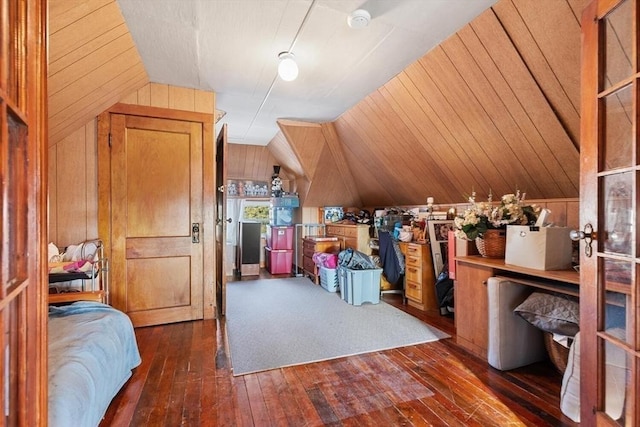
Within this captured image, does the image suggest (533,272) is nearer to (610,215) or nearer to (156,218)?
(610,215)

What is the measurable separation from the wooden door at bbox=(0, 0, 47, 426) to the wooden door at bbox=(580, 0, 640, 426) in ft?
6.05

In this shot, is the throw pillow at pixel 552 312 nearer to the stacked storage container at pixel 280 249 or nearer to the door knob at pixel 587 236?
the door knob at pixel 587 236

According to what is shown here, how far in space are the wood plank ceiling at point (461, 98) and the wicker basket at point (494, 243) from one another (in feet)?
2.45

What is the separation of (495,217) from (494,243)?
0.74ft

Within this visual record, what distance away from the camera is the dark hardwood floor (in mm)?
1676

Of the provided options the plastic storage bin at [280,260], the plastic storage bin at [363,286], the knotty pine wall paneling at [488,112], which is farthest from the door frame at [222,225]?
the plastic storage bin at [280,260]

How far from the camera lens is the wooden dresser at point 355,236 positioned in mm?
4680

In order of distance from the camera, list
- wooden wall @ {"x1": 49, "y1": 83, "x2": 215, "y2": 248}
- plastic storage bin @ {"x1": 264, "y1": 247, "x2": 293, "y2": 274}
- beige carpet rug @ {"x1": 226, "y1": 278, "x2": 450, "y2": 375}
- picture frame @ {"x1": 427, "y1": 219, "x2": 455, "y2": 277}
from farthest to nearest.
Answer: plastic storage bin @ {"x1": 264, "y1": 247, "x2": 293, "y2": 274} → picture frame @ {"x1": 427, "y1": 219, "x2": 455, "y2": 277} → wooden wall @ {"x1": 49, "y1": 83, "x2": 215, "y2": 248} → beige carpet rug @ {"x1": 226, "y1": 278, "x2": 450, "y2": 375}

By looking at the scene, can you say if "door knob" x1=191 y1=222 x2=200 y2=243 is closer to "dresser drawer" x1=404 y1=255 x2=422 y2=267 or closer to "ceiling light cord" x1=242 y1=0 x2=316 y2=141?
"ceiling light cord" x1=242 y1=0 x2=316 y2=141

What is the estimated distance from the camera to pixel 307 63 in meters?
2.70

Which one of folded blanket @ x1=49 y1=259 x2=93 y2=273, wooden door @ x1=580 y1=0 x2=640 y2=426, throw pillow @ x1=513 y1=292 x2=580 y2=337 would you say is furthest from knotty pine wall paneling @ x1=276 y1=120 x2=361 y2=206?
wooden door @ x1=580 y1=0 x2=640 y2=426

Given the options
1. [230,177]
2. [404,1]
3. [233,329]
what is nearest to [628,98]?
[404,1]

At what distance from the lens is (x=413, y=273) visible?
3666mm

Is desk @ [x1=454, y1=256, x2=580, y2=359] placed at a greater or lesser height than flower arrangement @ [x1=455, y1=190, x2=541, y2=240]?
lesser
